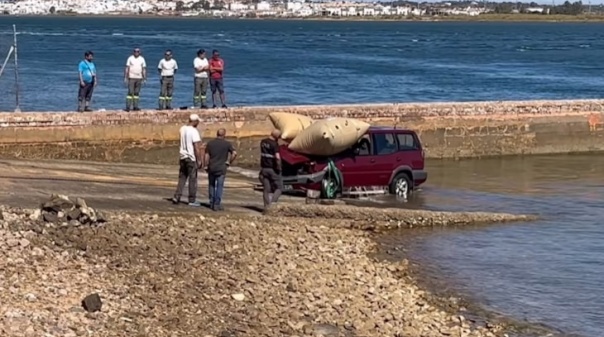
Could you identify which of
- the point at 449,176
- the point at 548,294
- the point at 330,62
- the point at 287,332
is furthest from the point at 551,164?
the point at 330,62

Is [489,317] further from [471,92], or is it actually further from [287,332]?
[471,92]

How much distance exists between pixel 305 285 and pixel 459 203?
9.61 metres

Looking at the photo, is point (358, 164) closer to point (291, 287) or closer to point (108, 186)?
point (108, 186)

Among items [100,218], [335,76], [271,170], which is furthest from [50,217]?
[335,76]

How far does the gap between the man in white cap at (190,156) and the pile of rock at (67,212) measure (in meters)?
2.78

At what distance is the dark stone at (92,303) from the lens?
1163 cm

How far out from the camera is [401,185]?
22172 mm

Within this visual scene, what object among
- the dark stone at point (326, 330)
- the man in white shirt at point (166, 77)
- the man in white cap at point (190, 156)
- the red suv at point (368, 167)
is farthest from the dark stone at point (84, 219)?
the man in white shirt at point (166, 77)

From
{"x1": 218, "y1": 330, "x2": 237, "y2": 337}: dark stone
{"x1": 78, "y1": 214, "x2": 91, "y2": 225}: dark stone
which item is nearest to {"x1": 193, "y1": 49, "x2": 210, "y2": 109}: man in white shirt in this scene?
{"x1": 78, "y1": 214, "x2": 91, "y2": 225}: dark stone

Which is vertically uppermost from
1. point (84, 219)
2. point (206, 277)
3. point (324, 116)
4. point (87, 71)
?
point (87, 71)

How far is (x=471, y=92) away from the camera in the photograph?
55.8 m

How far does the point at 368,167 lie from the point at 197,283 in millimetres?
8806

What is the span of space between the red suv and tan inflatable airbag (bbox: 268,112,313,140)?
0.84 meters

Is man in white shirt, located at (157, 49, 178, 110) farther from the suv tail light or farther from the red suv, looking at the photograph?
the suv tail light
